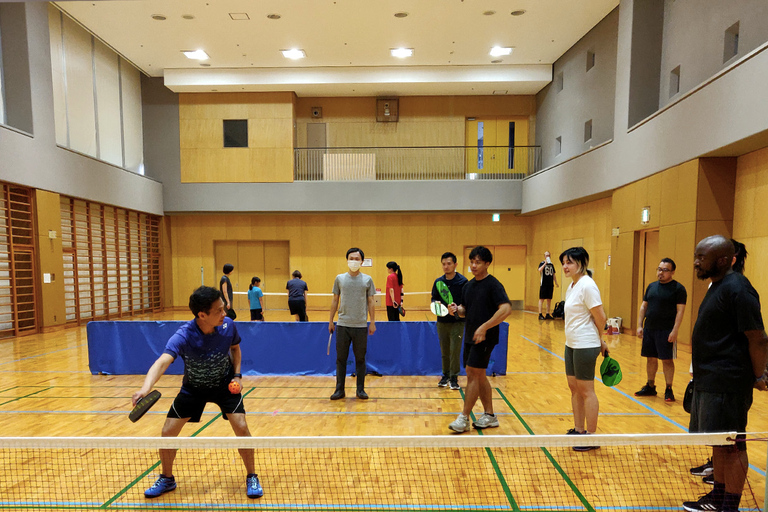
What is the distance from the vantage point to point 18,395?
19.6 ft

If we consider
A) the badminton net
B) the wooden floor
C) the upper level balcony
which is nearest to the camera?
the badminton net

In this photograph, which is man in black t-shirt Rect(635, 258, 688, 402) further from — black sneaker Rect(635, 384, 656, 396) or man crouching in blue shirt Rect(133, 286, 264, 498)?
man crouching in blue shirt Rect(133, 286, 264, 498)

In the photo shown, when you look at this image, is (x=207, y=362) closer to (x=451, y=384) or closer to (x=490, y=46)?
(x=451, y=384)

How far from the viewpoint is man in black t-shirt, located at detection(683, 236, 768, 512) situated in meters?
2.64

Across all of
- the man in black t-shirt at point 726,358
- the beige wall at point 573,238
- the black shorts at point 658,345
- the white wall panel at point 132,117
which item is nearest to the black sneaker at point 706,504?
the man in black t-shirt at point 726,358

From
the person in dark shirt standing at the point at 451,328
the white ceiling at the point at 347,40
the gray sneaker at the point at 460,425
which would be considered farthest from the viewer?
the white ceiling at the point at 347,40

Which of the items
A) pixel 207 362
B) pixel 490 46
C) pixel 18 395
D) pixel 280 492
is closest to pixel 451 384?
pixel 280 492

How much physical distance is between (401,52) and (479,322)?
509 inches

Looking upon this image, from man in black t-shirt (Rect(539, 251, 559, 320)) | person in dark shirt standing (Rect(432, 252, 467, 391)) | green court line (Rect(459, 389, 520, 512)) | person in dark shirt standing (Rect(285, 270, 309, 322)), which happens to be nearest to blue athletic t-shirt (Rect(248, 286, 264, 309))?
person in dark shirt standing (Rect(285, 270, 309, 322))

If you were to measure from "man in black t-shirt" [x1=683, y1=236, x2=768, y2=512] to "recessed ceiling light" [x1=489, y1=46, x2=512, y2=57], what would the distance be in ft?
44.7

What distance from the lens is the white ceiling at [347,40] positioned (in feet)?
38.7

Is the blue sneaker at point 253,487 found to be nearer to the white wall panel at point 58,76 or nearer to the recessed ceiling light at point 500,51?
the white wall panel at point 58,76

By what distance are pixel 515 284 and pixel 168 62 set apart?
1600cm

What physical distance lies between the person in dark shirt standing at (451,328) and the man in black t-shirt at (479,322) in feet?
4.28
